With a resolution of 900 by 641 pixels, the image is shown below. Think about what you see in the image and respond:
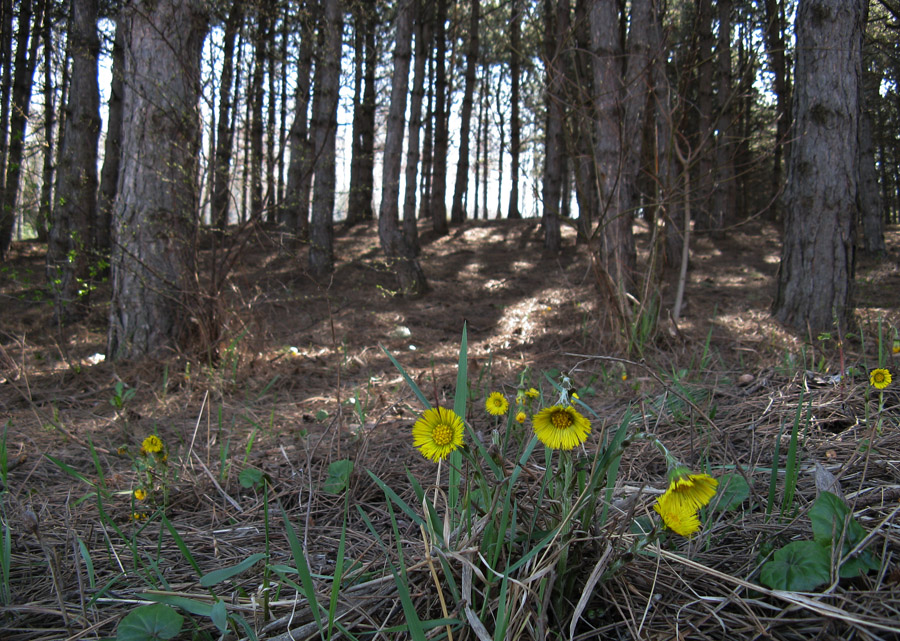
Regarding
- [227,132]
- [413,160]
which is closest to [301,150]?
[227,132]

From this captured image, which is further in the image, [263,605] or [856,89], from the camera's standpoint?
[856,89]

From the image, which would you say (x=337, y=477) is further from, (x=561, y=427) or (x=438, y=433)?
(x=561, y=427)

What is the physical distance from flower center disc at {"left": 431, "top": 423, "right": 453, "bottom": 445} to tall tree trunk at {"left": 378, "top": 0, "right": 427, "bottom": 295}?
19.8 ft

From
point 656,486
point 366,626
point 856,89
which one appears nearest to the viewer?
point 366,626

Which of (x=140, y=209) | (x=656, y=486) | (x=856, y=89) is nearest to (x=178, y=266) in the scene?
(x=140, y=209)

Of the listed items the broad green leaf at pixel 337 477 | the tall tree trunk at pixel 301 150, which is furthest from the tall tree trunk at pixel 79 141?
the broad green leaf at pixel 337 477

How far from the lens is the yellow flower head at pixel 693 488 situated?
2.68 feet

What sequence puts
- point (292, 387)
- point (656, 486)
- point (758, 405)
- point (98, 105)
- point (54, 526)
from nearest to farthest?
1. point (656, 486)
2. point (54, 526)
3. point (758, 405)
4. point (292, 387)
5. point (98, 105)

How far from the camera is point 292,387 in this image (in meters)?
3.36

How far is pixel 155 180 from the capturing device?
3.52 m

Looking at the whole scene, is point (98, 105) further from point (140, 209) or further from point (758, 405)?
point (758, 405)

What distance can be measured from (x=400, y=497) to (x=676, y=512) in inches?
40.3

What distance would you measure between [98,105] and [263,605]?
7.30 meters

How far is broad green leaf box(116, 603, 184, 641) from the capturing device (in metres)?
0.91
